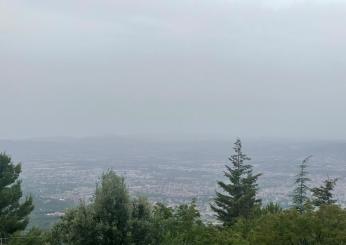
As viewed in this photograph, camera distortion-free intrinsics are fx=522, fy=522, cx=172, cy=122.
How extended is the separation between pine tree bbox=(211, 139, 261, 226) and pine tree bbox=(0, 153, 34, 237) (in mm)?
12511

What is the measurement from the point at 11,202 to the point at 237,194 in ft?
48.2

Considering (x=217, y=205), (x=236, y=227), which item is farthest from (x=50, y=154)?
(x=236, y=227)

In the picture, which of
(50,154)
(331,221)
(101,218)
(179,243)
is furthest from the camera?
(50,154)

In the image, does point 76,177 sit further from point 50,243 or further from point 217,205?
point 50,243

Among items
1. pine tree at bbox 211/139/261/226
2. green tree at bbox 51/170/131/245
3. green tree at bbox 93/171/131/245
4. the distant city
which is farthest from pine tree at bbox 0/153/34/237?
the distant city

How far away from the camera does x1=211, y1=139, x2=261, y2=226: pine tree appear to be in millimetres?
34250

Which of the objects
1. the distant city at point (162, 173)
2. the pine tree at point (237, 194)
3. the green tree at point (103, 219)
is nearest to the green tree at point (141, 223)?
the green tree at point (103, 219)

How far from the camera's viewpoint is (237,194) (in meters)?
34.9

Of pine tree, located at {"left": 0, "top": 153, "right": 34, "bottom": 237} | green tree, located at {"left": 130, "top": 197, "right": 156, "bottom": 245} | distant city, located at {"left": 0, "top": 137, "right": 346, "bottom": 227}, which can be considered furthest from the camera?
distant city, located at {"left": 0, "top": 137, "right": 346, "bottom": 227}

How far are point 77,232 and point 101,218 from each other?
2.81 feet

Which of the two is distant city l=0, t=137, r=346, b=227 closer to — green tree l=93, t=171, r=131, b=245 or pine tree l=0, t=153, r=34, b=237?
pine tree l=0, t=153, r=34, b=237

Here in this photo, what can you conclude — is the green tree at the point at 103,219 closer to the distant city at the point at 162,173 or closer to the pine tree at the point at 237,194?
the pine tree at the point at 237,194

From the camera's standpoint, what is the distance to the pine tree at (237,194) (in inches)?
1348

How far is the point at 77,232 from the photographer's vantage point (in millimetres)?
16094
